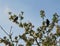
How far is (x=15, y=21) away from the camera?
723 inches

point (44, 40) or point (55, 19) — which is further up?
point (55, 19)

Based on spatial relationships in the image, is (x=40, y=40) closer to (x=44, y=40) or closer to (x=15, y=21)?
(x=44, y=40)

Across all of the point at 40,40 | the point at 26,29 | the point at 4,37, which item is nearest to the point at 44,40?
the point at 40,40

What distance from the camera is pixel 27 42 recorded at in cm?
1769

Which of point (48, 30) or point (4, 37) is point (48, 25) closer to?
point (48, 30)

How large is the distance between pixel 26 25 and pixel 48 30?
156cm

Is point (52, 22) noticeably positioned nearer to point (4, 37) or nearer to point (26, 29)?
point (26, 29)

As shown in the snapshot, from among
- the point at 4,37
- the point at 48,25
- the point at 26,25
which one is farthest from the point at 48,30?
the point at 4,37

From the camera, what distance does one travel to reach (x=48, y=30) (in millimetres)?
17797

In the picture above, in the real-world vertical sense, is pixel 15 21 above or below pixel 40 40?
above

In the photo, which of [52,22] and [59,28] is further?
[52,22]

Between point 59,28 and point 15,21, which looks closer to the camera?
point 59,28

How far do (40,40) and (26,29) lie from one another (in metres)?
1.23

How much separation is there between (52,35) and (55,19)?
3.81 feet
